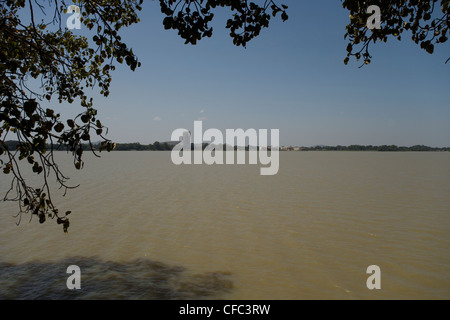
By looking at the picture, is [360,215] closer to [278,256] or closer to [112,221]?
[278,256]

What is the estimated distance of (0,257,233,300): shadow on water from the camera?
216 inches

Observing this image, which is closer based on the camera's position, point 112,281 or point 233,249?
point 112,281

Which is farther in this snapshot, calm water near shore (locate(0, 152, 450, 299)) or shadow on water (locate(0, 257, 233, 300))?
calm water near shore (locate(0, 152, 450, 299))

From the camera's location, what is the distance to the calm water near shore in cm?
575

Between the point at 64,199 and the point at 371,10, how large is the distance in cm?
1387

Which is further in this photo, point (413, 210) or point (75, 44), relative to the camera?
point (413, 210)

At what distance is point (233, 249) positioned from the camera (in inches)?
308

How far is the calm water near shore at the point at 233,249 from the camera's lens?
5.75 metres

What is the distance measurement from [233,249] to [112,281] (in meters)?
2.98

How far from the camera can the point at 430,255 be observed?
7281mm

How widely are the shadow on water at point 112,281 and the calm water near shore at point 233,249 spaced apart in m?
0.02

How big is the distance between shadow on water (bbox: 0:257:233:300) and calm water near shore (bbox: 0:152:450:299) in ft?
0.06
